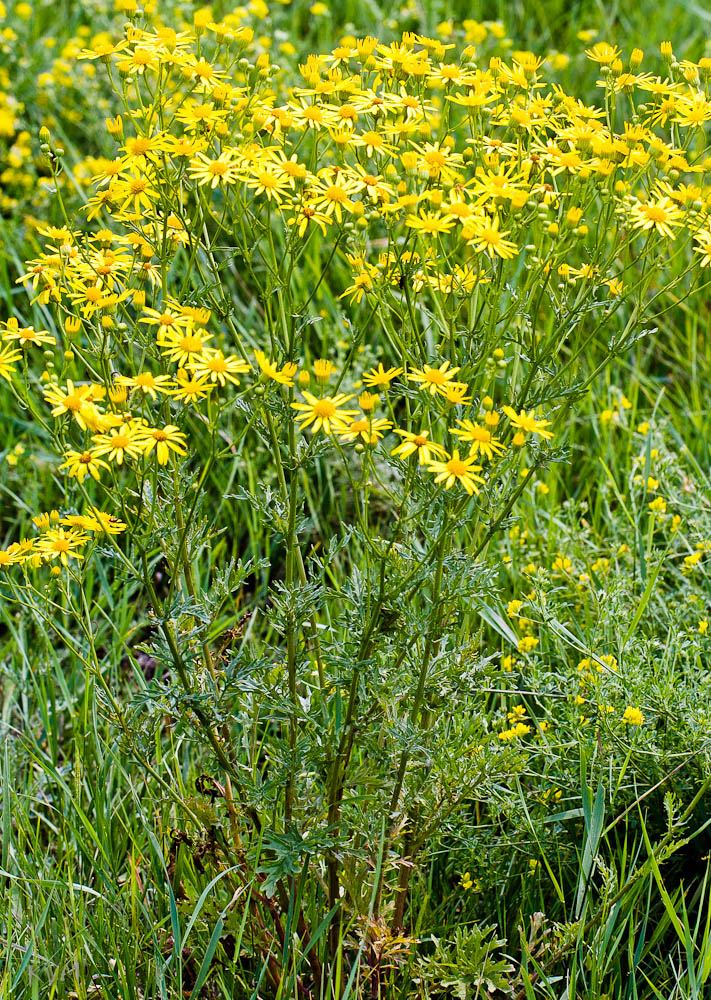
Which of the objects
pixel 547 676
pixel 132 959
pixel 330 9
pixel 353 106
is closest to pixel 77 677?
pixel 132 959

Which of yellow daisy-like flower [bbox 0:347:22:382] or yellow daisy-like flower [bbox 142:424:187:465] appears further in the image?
yellow daisy-like flower [bbox 0:347:22:382]

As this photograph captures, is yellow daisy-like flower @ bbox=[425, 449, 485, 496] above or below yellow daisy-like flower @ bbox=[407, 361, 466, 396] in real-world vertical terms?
below

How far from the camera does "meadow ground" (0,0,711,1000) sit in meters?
2.08

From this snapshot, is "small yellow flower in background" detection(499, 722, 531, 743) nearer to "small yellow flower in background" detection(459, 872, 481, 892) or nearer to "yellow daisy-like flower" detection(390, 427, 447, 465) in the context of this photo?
"small yellow flower in background" detection(459, 872, 481, 892)

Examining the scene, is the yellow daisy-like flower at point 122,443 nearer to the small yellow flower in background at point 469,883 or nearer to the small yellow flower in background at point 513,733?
the small yellow flower in background at point 513,733

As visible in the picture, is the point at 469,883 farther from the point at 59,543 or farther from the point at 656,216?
the point at 656,216

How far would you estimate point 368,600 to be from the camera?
2068 mm

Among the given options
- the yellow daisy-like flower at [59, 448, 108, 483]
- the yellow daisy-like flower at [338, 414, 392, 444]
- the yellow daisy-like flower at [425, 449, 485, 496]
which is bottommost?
the yellow daisy-like flower at [59, 448, 108, 483]

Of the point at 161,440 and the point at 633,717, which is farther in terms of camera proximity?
the point at 633,717

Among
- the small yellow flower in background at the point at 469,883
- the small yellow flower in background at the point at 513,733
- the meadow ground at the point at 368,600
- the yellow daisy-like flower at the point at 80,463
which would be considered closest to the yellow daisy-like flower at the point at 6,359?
the meadow ground at the point at 368,600

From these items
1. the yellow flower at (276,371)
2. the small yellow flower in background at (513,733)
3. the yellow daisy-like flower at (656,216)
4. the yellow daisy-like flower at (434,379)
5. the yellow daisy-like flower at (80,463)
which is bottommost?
the small yellow flower in background at (513,733)

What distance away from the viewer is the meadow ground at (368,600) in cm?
208

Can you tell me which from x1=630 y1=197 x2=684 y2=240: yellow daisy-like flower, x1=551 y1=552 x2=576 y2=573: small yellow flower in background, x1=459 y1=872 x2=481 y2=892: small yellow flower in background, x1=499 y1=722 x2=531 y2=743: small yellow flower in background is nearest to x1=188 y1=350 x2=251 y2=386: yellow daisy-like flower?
x1=630 y1=197 x2=684 y2=240: yellow daisy-like flower

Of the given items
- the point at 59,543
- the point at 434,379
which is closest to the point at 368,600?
the point at 434,379
